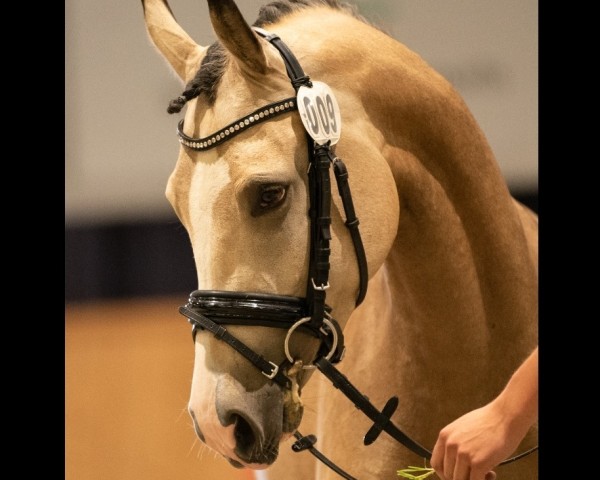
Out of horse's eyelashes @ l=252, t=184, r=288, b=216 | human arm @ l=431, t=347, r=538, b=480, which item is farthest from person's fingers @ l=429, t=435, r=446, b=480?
horse's eyelashes @ l=252, t=184, r=288, b=216

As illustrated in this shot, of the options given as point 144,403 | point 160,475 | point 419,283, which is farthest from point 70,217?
point 419,283

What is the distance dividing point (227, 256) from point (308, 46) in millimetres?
264

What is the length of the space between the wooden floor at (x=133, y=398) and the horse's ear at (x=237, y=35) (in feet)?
1.86

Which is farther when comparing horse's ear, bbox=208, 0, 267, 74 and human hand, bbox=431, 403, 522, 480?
human hand, bbox=431, 403, 522, 480

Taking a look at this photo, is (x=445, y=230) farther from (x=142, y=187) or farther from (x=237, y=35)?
(x=142, y=187)

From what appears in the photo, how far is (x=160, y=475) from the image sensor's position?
1.33 m

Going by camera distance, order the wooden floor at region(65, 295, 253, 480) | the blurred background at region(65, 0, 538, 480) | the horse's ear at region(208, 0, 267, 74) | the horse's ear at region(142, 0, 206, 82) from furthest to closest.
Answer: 1. the wooden floor at region(65, 295, 253, 480)
2. the blurred background at region(65, 0, 538, 480)
3. the horse's ear at region(142, 0, 206, 82)
4. the horse's ear at region(208, 0, 267, 74)

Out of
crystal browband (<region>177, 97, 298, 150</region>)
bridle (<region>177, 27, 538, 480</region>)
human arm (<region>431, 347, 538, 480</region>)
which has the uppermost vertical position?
crystal browband (<region>177, 97, 298, 150</region>)

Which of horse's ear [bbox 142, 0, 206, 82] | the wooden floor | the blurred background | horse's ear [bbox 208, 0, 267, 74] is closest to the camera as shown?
horse's ear [bbox 208, 0, 267, 74]

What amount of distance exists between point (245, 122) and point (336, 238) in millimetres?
160

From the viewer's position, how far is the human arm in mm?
967

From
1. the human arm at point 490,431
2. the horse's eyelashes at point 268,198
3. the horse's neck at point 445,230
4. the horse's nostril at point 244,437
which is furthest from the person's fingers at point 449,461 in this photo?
the horse's eyelashes at point 268,198

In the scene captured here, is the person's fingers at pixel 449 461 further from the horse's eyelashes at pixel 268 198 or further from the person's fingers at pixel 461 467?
the horse's eyelashes at pixel 268 198

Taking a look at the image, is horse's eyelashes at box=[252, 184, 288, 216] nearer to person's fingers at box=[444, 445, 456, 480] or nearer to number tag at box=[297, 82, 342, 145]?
number tag at box=[297, 82, 342, 145]
